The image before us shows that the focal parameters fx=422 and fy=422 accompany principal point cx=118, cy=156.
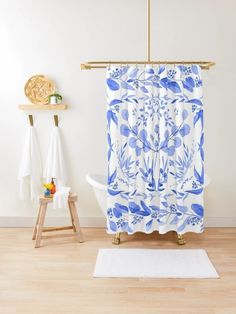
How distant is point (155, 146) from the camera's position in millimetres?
3779

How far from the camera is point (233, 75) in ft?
14.8

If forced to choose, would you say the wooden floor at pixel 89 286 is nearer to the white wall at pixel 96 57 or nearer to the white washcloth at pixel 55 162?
the white washcloth at pixel 55 162

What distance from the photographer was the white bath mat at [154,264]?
3279 millimetres

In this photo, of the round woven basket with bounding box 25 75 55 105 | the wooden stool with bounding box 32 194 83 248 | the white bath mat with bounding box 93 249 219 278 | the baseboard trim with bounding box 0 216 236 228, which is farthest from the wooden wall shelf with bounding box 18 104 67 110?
the white bath mat with bounding box 93 249 219 278

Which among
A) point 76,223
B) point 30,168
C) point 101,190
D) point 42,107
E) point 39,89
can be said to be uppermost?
point 39,89

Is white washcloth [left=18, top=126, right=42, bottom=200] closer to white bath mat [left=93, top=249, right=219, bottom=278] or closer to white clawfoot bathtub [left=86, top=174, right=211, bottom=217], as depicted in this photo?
white clawfoot bathtub [left=86, top=174, right=211, bottom=217]

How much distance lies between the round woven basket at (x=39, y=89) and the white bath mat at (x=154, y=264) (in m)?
1.76

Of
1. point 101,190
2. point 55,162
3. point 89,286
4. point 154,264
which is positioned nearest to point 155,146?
point 101,190

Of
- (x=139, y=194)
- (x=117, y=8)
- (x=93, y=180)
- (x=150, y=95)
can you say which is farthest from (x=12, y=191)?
(x=117, y=8)

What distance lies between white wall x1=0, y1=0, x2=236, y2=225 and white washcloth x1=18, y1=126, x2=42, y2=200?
11cm

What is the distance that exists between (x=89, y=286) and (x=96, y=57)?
2.47 meters

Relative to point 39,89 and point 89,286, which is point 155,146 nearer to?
point 89,286

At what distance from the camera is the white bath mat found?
3279 millimetres

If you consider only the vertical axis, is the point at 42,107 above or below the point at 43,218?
above
